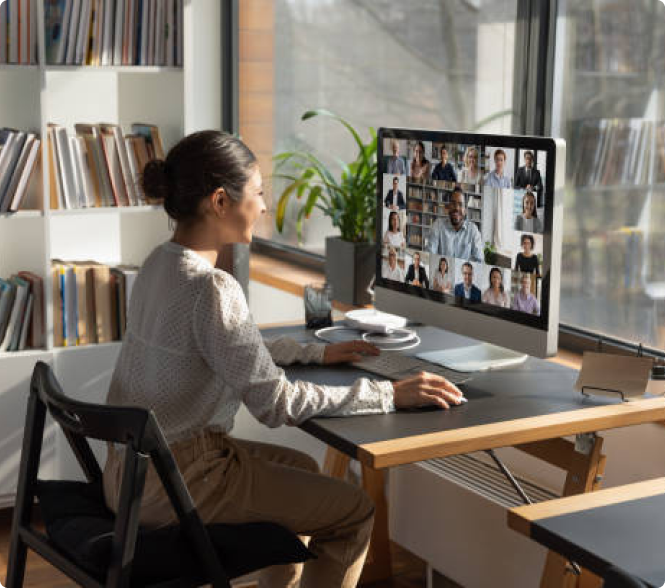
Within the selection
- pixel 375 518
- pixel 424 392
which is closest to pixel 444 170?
pixel 424 392

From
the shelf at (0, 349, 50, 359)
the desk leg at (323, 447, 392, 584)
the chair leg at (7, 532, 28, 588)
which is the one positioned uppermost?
the shelf at (0, 349, 50, 359)

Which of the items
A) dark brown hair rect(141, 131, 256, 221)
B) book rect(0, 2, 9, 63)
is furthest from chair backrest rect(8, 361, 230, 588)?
book rect(0, 2, 9, 63)

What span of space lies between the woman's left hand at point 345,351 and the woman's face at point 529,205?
46 cm

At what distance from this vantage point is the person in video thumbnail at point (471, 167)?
2.28 m

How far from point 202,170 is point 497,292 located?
26.3 inches

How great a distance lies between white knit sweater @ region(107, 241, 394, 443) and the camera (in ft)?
6.35

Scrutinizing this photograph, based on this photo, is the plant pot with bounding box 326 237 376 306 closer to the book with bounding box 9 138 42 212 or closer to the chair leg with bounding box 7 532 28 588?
the book with bounding box 9 138 42 212

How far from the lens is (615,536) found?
141 cm

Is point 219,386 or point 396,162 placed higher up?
point 396,162

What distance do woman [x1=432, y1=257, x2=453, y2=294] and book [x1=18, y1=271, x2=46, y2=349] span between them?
1337 mm

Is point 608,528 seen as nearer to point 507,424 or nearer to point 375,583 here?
point 507,424

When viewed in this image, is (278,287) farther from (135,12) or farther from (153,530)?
(153,530)

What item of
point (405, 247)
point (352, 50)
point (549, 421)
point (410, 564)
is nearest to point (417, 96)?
point (352, 50)

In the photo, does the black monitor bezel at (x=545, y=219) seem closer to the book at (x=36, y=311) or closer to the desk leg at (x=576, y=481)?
the desk leg at (x=576, y=481)
